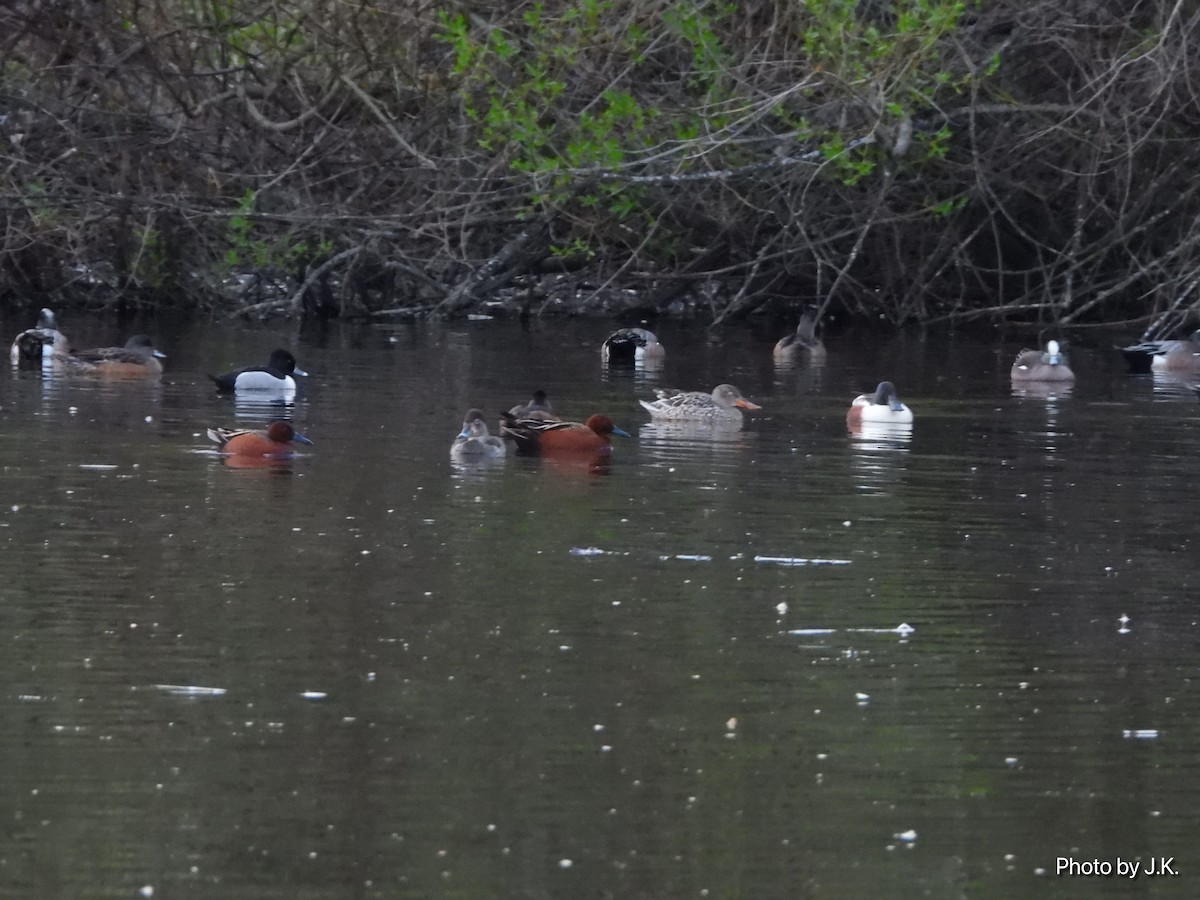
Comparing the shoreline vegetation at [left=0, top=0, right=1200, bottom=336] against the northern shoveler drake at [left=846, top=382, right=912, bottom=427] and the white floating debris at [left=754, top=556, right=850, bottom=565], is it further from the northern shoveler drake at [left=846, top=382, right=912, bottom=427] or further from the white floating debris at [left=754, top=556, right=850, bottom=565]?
the white floating debris at [left=754, top=556, right=850, bottom=565]

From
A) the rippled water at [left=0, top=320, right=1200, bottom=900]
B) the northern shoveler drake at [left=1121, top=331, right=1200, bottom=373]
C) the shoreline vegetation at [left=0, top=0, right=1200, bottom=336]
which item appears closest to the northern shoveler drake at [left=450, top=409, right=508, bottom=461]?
the rippled water at [left=0, top=320, right=1200, bottom=900]

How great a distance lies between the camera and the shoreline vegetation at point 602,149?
66.8 feet

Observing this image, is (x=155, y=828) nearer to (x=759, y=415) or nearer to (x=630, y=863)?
(x=630, y=863)

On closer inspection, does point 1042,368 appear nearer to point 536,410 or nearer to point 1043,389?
point 1043,389

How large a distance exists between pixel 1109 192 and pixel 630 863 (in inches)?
773

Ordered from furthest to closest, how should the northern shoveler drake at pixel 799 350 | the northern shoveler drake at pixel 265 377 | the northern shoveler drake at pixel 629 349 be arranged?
the northern shoveler drake at pixel 799 350 < the northern shoveler drake at pixel 629 349 < the northern shoveler drake at pixel 265 377

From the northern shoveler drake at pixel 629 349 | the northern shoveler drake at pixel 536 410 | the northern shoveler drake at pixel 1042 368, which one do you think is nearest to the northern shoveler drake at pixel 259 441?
the northern shoveler drake at pixel 536 410

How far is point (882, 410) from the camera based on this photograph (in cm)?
1625

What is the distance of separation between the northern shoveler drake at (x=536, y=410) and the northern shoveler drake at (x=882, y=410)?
86.4 inches

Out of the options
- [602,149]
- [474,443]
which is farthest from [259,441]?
[602,149]

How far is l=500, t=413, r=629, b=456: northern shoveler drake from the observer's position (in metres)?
14.3

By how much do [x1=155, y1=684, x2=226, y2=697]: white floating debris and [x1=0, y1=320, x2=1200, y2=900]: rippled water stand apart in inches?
0.7

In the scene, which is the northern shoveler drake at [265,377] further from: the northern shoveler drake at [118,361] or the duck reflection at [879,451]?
the duck reflection at [879,451]

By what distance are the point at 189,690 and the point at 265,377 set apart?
1056 cm
